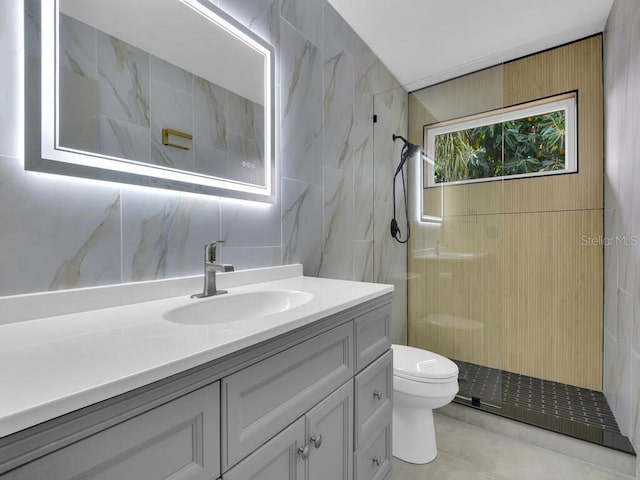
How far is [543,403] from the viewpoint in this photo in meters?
2.02

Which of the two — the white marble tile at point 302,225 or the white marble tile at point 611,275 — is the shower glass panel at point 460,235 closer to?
the white marble tile at point 611,275

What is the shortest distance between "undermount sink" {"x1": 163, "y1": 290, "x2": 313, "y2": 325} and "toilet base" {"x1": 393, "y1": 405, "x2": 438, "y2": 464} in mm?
1040

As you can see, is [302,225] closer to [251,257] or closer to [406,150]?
[251,257]

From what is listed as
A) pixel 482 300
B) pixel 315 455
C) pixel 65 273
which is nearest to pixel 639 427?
pixel 482 300

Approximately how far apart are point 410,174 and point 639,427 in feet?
6.09

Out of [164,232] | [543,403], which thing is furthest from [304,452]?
[543,403]

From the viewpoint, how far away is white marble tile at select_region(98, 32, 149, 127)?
0.95 m

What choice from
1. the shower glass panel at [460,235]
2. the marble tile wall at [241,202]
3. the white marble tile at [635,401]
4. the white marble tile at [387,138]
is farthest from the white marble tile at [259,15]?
the white marble tile at [635,401]

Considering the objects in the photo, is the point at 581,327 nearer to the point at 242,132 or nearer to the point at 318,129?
the point at 318,129

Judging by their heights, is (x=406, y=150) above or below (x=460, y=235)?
above

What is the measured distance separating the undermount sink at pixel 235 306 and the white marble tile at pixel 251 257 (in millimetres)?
180

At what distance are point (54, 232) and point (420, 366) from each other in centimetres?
171

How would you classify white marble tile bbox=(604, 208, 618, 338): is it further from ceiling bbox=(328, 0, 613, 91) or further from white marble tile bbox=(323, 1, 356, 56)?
white marble tile bbox=(323, 1, 356, 56)

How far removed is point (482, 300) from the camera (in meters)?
2.33
